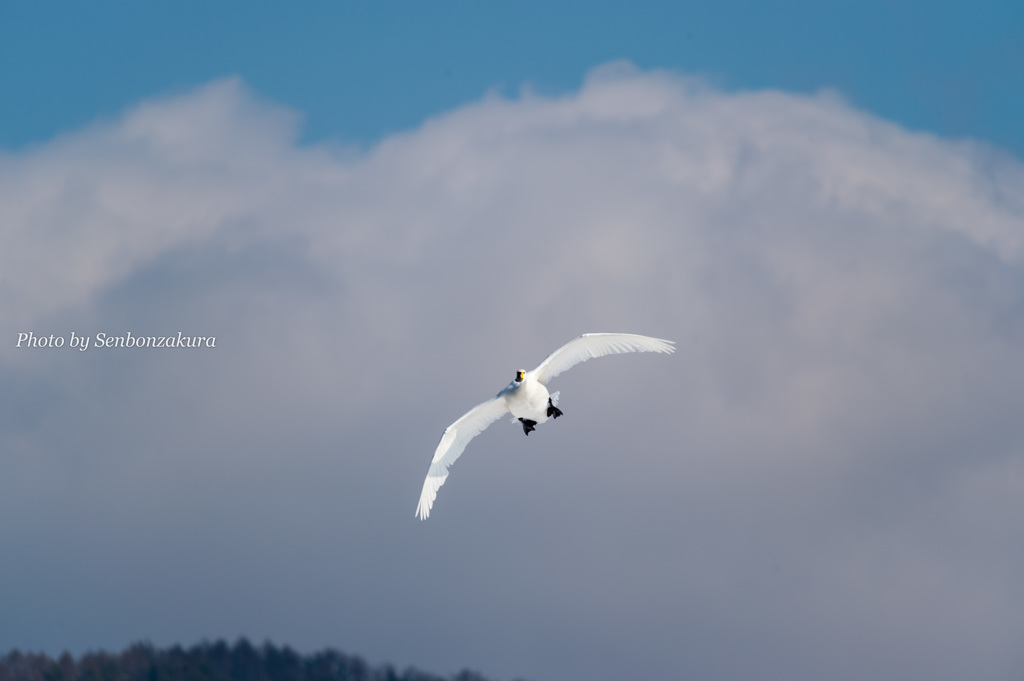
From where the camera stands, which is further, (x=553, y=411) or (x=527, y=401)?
(x=553, y=411)

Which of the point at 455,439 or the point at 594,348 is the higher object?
the point at 594,348

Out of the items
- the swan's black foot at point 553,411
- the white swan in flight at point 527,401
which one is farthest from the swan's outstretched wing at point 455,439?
the swan's black foot at point 553,411

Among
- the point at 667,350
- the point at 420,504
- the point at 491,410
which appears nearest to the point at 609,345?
the point at 667,350

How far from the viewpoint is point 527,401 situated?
151ft

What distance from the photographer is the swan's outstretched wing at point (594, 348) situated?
148 feet

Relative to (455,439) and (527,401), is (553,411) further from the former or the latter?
(455,439)

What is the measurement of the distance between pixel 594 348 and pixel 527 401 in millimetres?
3336

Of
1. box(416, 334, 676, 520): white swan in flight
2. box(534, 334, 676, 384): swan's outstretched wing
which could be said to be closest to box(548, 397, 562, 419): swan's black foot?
box(416, 334, 676, 520): white swan in flight

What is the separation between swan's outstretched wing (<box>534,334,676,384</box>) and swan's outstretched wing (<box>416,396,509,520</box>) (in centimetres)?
A: 252

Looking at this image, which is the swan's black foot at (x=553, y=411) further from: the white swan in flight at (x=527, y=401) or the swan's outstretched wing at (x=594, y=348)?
the swan's outstretched wing at (x=594, y=348)

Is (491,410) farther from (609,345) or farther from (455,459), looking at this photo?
(609,345)

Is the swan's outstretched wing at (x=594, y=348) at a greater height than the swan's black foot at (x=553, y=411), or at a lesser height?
greater

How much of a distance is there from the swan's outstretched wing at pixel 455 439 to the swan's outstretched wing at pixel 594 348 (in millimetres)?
2517

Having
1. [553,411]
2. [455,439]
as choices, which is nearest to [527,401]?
[553,411]
